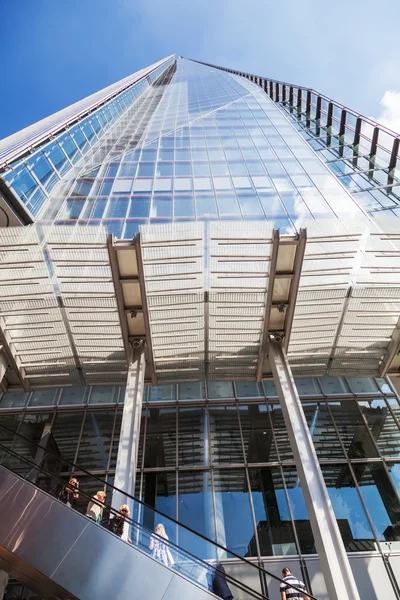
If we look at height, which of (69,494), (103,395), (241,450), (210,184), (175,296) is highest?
(210,184)

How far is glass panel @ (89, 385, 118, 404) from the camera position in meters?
17.5

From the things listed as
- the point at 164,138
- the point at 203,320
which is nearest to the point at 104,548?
the point at 203,320

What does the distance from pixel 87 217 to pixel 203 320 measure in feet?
20.0

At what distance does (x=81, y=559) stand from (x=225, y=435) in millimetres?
9761

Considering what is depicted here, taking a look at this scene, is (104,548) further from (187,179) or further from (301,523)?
(187,179)

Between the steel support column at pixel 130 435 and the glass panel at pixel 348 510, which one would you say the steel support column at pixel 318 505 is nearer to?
the glass panel at pixel 348 510

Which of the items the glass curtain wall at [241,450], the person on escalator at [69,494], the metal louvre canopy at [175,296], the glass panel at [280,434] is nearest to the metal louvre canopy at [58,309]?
the metal louvre canopy at [175,296]

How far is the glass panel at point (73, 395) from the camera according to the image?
691 inches

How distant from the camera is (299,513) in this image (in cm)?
1336

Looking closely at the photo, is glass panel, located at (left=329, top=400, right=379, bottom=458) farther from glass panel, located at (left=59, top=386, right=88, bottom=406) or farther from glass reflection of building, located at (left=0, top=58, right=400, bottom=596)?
glass panel, located at (left=59, top=386, right=88, bottom=406)

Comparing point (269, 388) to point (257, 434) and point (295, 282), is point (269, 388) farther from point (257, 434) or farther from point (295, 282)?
point (295, 282)

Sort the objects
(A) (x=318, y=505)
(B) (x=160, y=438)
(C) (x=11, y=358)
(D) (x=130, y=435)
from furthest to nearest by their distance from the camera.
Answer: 1. (B) (x=160, y=438)
2. (C) (x=11, y=358)
3. (D) (x=130, y=435)
4. (A) (x=318, y=505)

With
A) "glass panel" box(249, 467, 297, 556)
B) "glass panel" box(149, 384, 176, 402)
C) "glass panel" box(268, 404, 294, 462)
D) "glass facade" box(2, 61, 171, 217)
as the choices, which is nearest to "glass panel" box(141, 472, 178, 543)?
"glass panel" box(249, 467, 297, 556)

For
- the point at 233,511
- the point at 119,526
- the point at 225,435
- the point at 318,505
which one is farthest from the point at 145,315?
the point at 318,505
